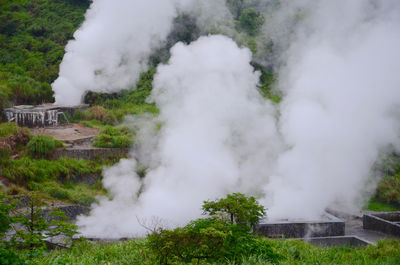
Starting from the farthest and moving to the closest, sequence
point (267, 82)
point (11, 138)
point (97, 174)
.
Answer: point (267, 82), point (11, 138), point (97, 174)

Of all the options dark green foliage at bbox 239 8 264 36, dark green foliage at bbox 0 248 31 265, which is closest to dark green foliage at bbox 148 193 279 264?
dark green foliage at bbox 0 248 31 265

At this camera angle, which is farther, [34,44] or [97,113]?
[34,44]

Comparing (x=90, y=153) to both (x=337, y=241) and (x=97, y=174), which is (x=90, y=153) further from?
(x=337, y=241)

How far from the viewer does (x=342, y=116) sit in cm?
1616

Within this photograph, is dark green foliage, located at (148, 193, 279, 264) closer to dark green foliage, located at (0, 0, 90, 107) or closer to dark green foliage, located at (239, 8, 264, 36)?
dark green foliage, located at (0, 0, 90, 107)

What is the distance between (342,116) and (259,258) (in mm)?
10766

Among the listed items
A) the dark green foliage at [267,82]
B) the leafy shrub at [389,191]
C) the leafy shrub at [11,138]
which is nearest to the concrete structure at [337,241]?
the leafy shrub at [389,191]

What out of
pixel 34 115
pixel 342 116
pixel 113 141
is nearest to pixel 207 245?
pixel 342 116

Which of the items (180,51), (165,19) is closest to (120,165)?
(180,51)

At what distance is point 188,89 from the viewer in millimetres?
17938

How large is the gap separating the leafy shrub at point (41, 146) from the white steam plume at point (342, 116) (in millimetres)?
8680

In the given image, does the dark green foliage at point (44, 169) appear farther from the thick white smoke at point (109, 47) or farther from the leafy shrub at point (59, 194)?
the thick white smoke at point (109, 47)

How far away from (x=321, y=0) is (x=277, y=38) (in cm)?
388

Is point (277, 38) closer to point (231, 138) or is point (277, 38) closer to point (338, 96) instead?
point (338, 96)
